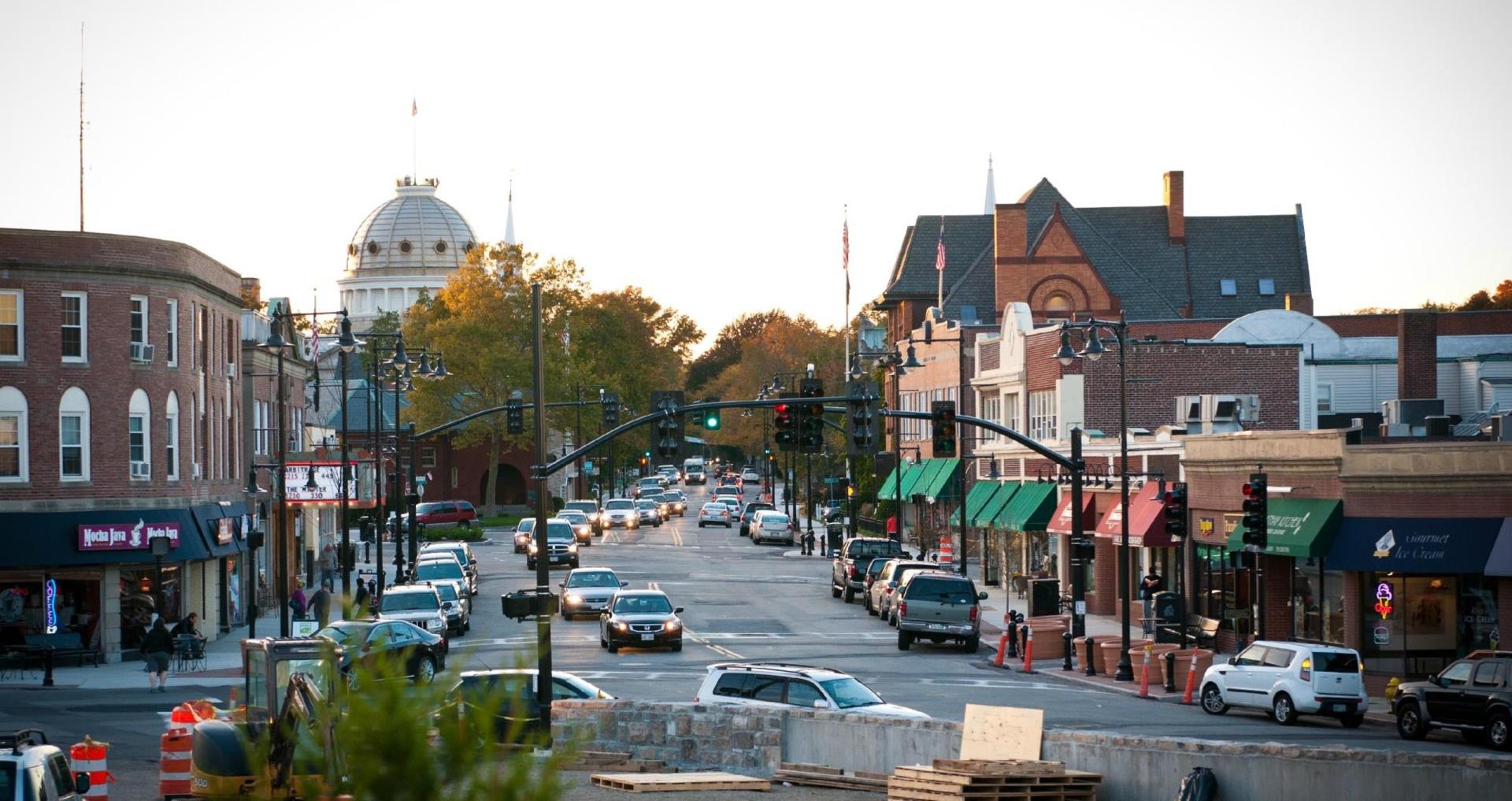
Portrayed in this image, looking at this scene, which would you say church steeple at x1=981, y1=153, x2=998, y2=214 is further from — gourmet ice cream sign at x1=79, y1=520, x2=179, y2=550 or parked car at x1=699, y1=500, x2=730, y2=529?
gourmet ice cream sign at x1=79, y1=520, x2=179, y2=550

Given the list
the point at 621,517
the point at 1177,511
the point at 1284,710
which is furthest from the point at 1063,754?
the point at 621,517

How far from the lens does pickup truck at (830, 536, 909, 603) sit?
58875mm

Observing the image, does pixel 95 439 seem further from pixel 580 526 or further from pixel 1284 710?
pixel 580 526

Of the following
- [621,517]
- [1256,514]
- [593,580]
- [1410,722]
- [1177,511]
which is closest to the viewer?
[1410,722]

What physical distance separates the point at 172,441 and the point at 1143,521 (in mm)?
26224

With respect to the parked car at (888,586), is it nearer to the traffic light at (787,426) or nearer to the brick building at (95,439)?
the traffic light at (787,426)

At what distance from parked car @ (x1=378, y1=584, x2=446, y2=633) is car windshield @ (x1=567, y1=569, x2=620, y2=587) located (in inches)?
347

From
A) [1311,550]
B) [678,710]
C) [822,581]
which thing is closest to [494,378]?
[822,581]

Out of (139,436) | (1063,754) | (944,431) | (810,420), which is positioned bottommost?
(1063,754)

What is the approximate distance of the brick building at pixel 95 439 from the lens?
4425 cm

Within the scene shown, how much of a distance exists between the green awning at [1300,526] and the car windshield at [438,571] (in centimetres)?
2258

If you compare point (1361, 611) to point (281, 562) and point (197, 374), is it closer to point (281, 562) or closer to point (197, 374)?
point (281, 562)

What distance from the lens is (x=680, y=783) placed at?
80.4 feet

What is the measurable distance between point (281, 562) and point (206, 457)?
8864mm
